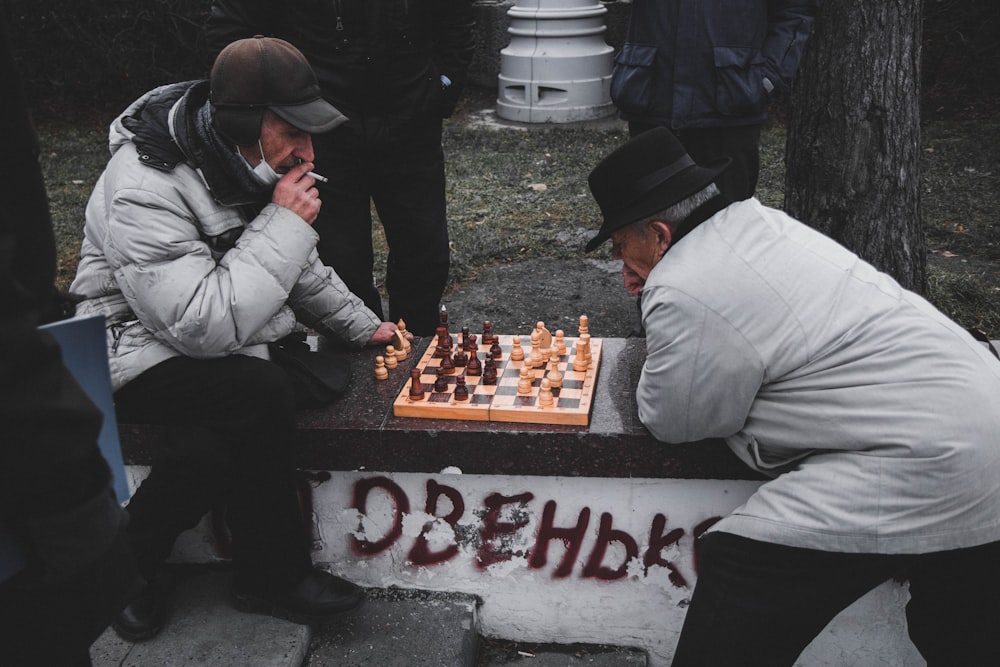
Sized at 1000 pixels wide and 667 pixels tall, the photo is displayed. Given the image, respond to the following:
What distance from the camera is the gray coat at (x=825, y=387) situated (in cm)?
218

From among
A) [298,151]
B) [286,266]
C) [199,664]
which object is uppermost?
[298,151]

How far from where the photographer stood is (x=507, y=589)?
9.82 ft

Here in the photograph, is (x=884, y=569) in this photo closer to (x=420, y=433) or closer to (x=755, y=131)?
(x=420, y=433)

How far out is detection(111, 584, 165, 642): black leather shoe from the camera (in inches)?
110

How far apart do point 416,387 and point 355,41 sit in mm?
1593

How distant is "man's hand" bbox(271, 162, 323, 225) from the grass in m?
2.96

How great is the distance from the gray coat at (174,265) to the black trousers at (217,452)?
0.07 metres

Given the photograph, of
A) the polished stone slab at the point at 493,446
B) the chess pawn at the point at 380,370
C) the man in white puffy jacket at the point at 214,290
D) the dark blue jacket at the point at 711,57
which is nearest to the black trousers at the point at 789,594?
the polished stone slab at the point at 493,446

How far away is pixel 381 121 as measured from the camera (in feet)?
12.6

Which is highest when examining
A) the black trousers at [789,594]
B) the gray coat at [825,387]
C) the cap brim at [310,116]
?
the cap brim at [310,116]

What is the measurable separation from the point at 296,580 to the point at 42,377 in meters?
1.58

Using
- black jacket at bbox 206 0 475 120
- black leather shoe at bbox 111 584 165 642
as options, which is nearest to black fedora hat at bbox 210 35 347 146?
black jacket at bbox 206 0 475 120

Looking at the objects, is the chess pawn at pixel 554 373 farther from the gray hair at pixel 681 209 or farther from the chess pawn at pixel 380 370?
the gray hair at pixel 681 209

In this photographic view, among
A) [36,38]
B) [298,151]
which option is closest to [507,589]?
[298,151]
